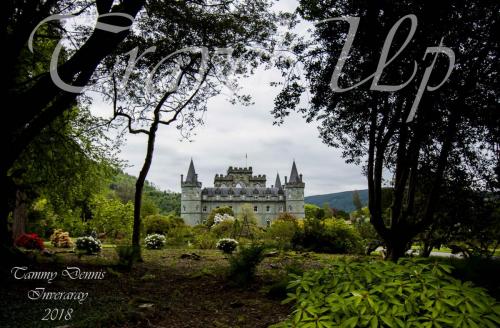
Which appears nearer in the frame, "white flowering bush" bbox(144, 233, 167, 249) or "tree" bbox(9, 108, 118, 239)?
"tree" bbox(9, 108, 118, 239)

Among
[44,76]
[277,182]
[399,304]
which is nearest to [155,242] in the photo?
[44,76]

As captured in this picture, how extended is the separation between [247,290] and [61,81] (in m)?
4.60

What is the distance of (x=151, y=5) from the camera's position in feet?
27.7

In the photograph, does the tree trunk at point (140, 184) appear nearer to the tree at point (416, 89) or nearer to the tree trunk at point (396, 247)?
the tree at point (416, 89)

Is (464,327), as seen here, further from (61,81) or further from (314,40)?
(314,40)

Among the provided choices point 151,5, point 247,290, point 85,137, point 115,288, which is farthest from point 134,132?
point 247,290

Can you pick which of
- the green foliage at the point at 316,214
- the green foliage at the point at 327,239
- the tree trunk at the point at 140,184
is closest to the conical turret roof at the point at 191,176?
the green foliage at the point at 316,214

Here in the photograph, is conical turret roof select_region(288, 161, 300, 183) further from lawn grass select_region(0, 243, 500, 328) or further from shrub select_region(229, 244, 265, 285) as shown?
shrub select_region(229, 244, 265, 285)

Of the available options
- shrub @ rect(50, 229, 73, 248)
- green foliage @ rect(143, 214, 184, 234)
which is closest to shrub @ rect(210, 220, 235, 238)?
green foliage @ rect(143, 214, 184, 234)

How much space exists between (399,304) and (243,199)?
73366mm

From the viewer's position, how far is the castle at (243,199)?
74.1 metres

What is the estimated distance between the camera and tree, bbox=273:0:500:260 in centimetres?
633

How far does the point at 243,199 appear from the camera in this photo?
248 feet

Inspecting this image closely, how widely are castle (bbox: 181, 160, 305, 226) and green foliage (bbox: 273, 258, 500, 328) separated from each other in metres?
70.4
